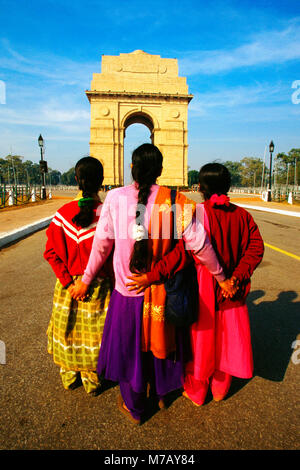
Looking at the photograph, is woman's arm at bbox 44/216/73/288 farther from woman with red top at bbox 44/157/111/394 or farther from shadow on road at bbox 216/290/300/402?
shadow on road at bbox 216/290/300/402

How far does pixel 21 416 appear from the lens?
6.24 feet

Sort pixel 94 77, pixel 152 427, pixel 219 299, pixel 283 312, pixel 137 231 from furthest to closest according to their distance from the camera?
pixel 94 77 → pixel 283 312 → pixel 219 299 → pixel 152 427 → pixel 137 231

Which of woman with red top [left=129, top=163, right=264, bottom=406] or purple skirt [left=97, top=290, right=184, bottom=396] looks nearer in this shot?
purple skirt [left=97, top=290, right=184, bottom=396]

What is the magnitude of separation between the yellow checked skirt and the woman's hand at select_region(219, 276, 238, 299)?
759mm

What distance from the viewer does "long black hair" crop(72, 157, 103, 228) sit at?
78.4 inches

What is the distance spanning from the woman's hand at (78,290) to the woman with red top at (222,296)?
72 cm

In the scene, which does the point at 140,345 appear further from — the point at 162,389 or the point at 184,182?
the point at 184,182

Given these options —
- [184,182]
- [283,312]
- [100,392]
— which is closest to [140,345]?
[100,392]

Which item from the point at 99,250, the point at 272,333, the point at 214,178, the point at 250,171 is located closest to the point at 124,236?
the point at 99,250

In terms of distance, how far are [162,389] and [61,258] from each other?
1049mm

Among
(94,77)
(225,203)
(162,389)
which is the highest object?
(94,77)

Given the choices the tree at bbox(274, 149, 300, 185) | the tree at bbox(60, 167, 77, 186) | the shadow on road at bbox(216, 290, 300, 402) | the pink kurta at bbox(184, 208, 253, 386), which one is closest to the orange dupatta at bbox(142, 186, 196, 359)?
the pink kurta at bbox(184, 208, 253, 386)

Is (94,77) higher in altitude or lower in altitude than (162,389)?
higher

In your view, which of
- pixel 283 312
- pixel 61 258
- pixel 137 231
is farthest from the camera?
pixel 283 312
